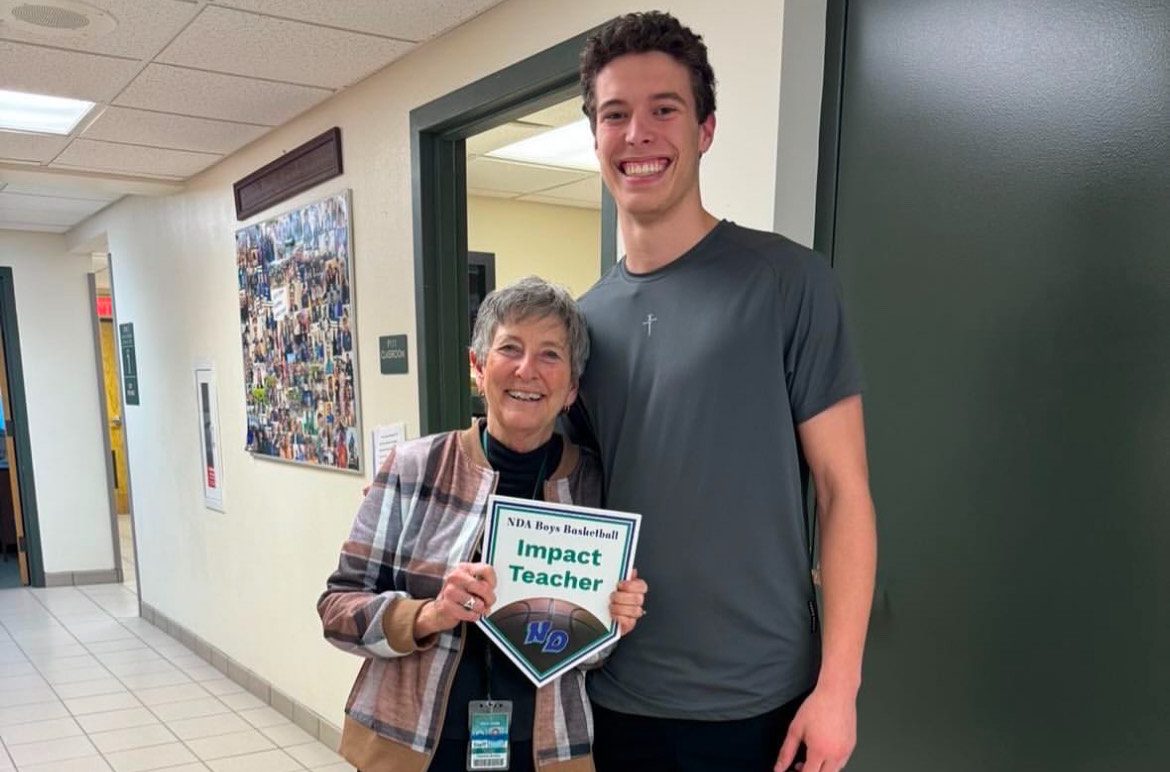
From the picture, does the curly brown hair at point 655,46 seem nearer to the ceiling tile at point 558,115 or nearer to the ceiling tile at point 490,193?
the ceiling tile at point 558,115

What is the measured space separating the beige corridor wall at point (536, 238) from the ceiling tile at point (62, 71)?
2.26m

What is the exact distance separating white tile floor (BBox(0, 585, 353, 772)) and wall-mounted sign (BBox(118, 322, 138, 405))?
156 centimetres

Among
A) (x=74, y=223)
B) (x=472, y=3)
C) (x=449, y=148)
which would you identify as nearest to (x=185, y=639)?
(x=74, y=223)

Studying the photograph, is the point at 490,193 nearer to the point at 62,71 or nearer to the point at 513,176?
the point at 513,176

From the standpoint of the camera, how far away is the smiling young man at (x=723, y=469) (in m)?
1.07

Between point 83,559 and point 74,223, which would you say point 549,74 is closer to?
point 74,223

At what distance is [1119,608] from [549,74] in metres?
1.75

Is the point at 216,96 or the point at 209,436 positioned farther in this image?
the point at 209,436

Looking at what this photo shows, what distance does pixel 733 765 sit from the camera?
111cm

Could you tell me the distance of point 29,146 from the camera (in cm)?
362

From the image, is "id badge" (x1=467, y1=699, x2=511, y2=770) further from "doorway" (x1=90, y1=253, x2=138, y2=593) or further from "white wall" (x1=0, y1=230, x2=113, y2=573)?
"white wall" (x1=0, y1=230, x2=113, y2=573)

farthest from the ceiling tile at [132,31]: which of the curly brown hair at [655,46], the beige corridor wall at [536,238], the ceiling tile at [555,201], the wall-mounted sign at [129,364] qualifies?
the wall-mounted sign at [129,364]

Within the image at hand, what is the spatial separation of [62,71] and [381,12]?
126cm

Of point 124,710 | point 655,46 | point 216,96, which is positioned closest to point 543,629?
point 655,46
